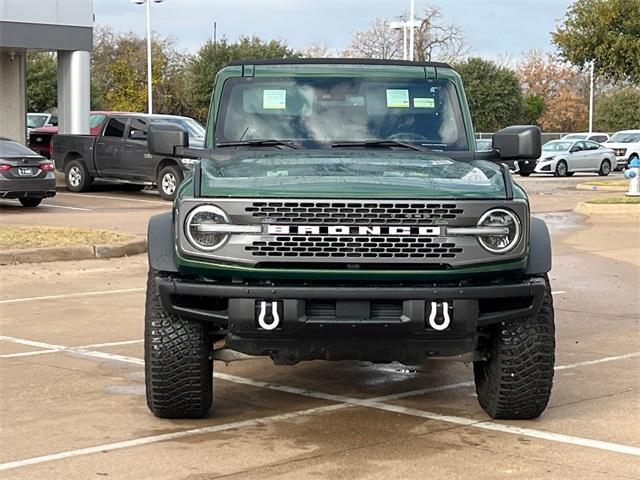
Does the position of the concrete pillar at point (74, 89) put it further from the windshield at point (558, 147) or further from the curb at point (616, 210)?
the windshield at point (558, 147)

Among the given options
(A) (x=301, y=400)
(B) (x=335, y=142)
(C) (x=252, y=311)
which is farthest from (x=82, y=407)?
(B) (x=335, y=142)

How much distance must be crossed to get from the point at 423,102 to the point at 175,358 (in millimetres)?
2504

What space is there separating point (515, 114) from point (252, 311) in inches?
2295

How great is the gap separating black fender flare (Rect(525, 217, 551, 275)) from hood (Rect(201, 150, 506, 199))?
37 cm

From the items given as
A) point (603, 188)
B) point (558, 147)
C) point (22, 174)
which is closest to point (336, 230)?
point (22, 174)

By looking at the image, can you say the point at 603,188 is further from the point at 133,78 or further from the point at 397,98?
the point at 133,78

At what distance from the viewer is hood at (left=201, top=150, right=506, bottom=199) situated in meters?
5.73

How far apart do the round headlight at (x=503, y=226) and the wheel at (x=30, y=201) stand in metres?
17.6

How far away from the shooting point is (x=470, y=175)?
6.19 metres

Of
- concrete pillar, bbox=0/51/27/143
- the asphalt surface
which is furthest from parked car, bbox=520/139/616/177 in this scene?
the asphalt surface

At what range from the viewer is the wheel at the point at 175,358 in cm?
603

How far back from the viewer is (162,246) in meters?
6.01

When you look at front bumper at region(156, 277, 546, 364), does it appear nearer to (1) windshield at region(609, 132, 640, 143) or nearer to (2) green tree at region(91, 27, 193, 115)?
(1) windshield at region(609, 132, 640, 143)

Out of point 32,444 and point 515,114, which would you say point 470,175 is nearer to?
point 32,444
